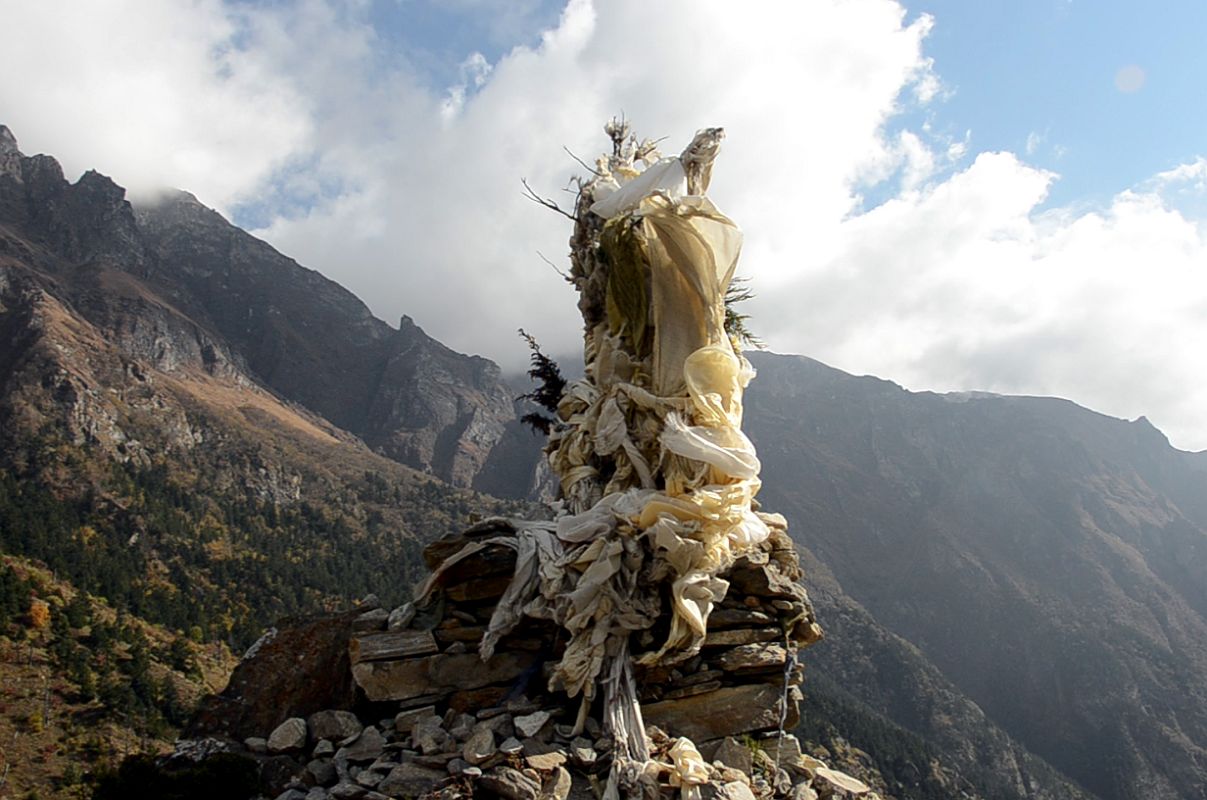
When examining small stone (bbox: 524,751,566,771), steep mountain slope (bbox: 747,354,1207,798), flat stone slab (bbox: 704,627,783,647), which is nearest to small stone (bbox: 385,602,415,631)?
small stone (bbox: 524,751,566,771)

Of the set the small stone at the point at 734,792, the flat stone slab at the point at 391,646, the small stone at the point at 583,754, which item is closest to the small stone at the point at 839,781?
the small stone at the point at 734,792

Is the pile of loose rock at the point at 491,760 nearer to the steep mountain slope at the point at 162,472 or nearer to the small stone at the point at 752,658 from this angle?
the small stone at the point at 752,658

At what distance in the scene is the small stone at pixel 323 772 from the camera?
8.73 meters

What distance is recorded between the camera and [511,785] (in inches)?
315

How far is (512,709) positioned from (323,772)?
80.2 inches

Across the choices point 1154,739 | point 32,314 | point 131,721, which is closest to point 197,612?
point 131,721

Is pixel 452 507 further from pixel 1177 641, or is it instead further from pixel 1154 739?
pixel 1177 641

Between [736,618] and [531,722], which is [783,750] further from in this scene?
[531,722]

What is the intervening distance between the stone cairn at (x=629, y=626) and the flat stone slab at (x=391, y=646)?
1.0 inches

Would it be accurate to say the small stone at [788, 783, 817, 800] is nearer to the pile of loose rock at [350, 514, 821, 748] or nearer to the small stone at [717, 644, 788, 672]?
the pile of loose rock at [350, 514, 821, 748]

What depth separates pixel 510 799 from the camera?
26.1ft


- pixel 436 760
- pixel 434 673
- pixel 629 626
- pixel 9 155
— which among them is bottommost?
pixel 436 760

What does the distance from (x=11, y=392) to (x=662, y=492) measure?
11803cm

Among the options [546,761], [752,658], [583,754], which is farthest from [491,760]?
[752,658]
